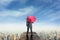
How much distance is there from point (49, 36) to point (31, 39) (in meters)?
45.4

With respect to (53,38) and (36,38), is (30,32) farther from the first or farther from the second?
(53,38)

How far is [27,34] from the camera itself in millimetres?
5559

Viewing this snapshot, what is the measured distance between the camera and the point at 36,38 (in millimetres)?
5773

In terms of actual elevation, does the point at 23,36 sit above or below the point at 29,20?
below

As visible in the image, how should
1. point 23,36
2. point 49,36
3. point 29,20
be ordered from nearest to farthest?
1. point 29,20
2. point 23,36
3. point 49,36

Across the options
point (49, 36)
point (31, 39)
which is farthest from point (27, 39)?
point (49, 36)

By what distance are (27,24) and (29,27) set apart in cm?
12

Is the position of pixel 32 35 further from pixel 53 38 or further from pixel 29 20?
pixel 53 38

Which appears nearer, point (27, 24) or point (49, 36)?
point (27, 24)

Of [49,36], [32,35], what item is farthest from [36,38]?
[49,36]

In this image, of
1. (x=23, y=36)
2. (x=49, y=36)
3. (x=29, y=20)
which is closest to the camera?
(x=29, y=20)

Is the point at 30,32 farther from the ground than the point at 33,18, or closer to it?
closer to it

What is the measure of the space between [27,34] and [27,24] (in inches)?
11.9

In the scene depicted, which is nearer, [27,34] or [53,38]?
[27,34]
